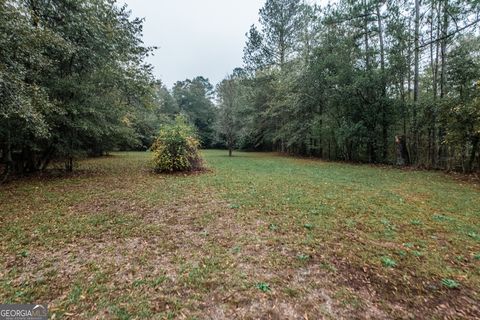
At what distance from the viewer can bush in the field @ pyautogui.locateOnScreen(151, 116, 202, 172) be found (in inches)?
348

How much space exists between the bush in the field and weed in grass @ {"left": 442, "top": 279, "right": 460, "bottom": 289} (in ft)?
26.0

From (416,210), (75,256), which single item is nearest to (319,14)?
(416,210)

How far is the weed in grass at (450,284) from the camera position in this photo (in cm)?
227

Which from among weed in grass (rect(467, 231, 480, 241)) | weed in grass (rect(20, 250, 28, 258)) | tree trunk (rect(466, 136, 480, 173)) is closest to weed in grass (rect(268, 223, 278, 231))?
weed in grass (rect(467, 231, 480, 241))

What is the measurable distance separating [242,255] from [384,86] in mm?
12137

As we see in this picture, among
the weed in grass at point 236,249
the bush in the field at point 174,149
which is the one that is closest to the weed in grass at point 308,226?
the weed in grass at point 236,249

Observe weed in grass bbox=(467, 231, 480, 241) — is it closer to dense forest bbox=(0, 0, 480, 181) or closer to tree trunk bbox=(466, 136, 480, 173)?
dense forest bbox=(0, 0, 480, 181)

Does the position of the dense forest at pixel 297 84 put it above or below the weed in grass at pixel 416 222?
above

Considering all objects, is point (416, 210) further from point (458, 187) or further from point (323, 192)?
point (458, 187)

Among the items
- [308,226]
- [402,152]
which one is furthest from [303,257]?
[402,152]

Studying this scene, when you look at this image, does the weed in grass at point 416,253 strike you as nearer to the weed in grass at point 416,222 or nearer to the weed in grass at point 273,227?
the weed in grass at point 416,222

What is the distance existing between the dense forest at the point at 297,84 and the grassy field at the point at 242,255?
115 inches

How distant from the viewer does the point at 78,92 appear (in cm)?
695

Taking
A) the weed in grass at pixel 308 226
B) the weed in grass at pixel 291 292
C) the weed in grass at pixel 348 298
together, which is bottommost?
the weed in grass at pixel 348 298
